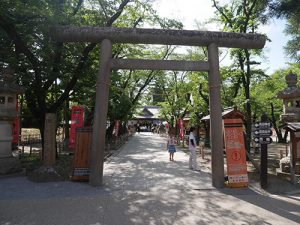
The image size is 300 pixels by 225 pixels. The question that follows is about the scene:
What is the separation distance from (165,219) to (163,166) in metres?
7.82

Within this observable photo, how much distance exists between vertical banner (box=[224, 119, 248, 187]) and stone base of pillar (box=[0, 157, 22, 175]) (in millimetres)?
7730

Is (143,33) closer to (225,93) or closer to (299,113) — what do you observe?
(299,113)

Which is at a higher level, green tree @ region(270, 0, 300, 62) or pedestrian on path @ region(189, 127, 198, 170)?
green tree @ region(270, 0, 300, 62)

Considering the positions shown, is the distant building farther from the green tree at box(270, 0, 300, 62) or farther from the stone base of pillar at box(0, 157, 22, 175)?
the stone base of pillar at box(0, 157, 22, 175)

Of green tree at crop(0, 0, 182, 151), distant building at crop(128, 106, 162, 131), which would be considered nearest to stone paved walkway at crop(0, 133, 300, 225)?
green tree at crop(0, 0, 182, 151)

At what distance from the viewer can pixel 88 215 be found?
6.33 meters

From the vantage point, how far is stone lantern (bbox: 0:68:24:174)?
36.5ft

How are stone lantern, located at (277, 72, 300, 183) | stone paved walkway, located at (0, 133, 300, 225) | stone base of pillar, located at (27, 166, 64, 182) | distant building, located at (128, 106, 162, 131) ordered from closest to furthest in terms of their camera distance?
stone paved walkway, located at (0, 133, 300, 225) → stone base of pillar, located at (27, 166, 64, 182) → stone lantern, located at (277, 72, 300, 183) → distant building, located at (128, 106, 162, 131)

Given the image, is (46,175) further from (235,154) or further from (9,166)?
(235,154)

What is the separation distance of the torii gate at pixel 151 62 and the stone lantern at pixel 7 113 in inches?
129

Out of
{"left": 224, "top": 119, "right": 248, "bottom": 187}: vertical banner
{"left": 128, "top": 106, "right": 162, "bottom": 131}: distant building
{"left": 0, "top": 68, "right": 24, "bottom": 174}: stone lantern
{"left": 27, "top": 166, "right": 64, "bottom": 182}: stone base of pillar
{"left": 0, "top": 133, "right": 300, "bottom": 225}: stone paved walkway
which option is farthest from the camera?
{"left": 128, "top": 106, "right": 162, "bottom": 131}: distant building

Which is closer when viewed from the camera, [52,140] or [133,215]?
[133,215]

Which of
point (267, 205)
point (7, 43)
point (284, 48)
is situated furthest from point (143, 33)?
point (284, 48)

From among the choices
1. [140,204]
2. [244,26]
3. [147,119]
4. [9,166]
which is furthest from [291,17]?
[147,119]
